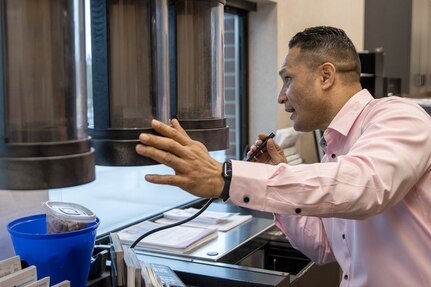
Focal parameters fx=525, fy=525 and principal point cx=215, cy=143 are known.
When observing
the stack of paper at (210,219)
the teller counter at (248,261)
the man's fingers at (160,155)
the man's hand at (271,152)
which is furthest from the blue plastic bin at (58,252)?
the stack of paper at (210,219)

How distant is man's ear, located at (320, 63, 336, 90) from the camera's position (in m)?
1.30

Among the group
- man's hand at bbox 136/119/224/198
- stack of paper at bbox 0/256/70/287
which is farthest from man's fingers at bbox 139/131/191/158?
stack of paper at bbox 0/256/70/287

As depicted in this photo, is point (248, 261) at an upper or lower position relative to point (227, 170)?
lower

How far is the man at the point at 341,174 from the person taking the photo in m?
0.90

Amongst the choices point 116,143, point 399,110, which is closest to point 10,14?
point 116,143

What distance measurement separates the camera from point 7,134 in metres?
0.68

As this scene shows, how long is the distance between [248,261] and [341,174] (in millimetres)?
967

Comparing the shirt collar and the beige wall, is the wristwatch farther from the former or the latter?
the beige wall

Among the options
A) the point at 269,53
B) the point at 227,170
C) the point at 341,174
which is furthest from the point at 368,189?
the point at 269,53

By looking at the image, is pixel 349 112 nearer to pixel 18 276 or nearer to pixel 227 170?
pixel 227 170

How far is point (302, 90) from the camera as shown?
131 centimetres

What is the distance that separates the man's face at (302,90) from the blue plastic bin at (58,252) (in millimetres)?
575

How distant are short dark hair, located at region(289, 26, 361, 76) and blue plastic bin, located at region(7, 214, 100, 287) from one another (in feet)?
2.19

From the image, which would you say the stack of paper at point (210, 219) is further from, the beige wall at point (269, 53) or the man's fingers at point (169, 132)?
the man's fingers at point (169, 132)
